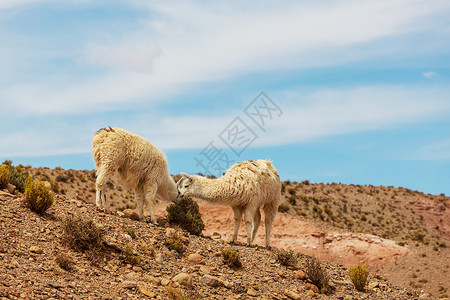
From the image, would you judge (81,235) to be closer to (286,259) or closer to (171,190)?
(171,190)

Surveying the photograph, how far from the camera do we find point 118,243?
1589cm

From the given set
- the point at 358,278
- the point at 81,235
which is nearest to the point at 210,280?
the point at 81,235

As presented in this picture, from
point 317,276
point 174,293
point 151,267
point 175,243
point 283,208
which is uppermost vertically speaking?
point 283,208

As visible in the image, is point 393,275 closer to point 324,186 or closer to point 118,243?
point 324,186

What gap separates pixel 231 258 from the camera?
1705cm

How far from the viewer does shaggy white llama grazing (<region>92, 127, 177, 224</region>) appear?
18.2 m

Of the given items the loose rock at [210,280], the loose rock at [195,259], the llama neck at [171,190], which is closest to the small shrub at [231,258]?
the loose rock at [195,259]

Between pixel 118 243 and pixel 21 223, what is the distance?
9.93ft

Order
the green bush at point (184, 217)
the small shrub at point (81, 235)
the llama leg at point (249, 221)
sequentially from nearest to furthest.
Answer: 1. the small shrub at point (81, 235)
2. the llama leg at point (249, 221)
3. the green bush at point (184, 217)

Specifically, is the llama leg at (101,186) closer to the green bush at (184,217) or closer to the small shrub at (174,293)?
the green bush at (184,217)

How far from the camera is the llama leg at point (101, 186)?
58.9 feet

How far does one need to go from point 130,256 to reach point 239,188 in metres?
A: 6.12

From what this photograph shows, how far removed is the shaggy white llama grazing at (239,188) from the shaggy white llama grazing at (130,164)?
1.10m

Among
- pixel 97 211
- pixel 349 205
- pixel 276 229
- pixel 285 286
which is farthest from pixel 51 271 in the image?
pixel 349 205
